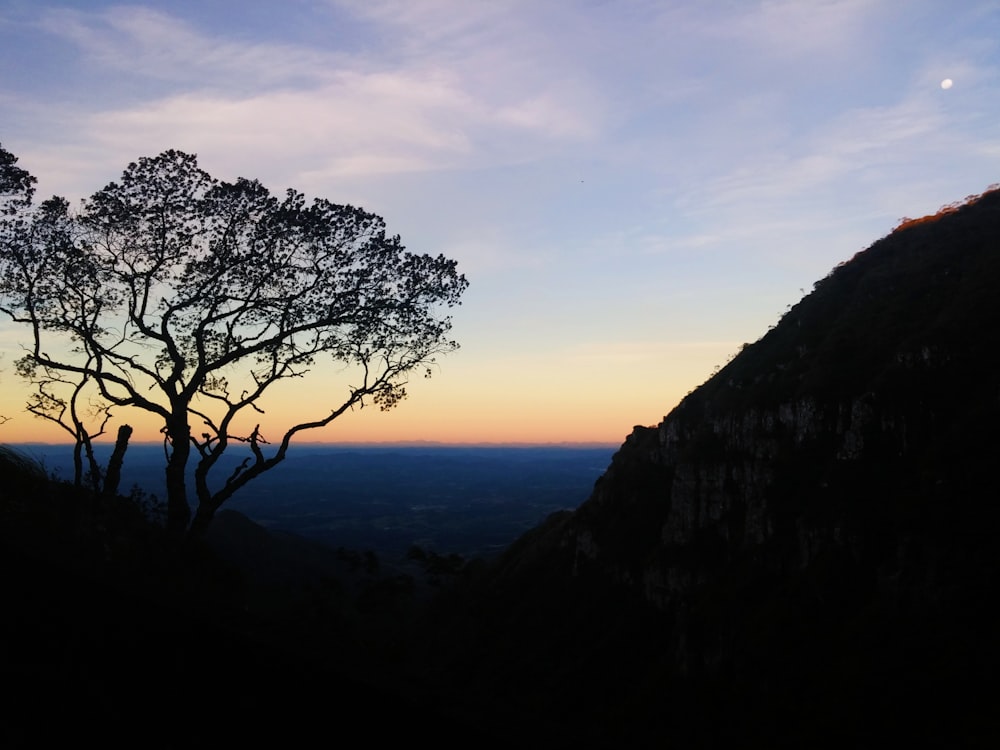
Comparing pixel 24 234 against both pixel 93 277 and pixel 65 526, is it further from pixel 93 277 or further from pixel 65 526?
pixel 65 526

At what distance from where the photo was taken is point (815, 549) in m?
86.5

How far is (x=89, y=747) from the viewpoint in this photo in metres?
3.58

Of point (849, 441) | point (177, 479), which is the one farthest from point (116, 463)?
point (849, 441)

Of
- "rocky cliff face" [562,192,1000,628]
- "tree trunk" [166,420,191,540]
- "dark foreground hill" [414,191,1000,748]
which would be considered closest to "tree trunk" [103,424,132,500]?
"tree trunk" [166,420,191,540]

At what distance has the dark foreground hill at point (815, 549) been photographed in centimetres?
6925

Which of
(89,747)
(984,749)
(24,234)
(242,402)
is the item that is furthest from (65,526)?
(984,749)

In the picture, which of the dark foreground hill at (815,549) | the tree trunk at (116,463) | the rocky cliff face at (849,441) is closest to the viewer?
the tree trunk at (116,463)

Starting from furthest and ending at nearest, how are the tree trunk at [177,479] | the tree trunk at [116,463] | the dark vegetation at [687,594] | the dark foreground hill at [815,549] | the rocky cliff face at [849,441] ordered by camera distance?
the rocky cliff face at [849,441]
the dark foreground hill at [815,549]
the tree trunk at [116,463]
the tree trunk at [177,479]
the dark vegetation at [687,594]

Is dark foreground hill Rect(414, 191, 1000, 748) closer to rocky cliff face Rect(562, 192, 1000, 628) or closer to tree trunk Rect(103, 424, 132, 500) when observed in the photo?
rocky cliff face Rect(562, 192, 1000, 628)

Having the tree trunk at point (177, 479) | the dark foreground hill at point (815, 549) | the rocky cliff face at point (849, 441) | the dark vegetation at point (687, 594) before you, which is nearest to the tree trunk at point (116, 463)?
the dark vegetation at point (687, 594)

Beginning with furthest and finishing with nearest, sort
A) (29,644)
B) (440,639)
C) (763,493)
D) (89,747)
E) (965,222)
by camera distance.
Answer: (440,639) < (965,222) < (763,493) < (29,644) < (89,747)

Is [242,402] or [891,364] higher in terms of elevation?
[891,364]

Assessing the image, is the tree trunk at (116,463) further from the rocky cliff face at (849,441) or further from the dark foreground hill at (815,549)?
the rocky cliff face at (849,441)

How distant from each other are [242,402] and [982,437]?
281 ft
